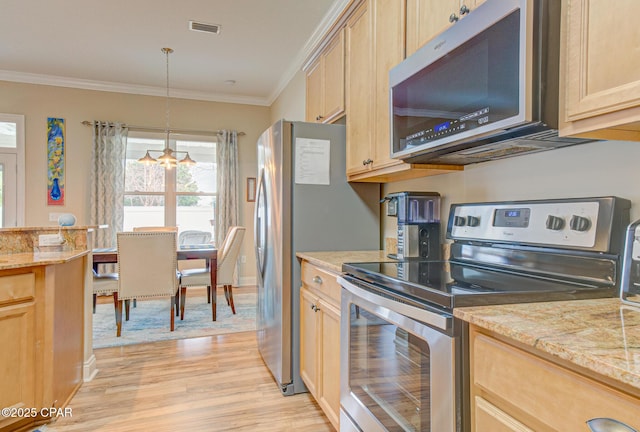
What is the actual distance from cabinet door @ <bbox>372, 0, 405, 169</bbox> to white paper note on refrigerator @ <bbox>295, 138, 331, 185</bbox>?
42 cm

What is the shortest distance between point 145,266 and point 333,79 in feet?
7.83

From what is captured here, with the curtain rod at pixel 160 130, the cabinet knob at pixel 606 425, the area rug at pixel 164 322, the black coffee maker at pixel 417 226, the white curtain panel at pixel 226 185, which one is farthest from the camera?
the white curtain panel at pixel 226 185

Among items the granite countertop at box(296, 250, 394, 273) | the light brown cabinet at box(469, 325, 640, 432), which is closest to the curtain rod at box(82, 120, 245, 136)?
the granite countertop at box(296, 250, 394, 273)

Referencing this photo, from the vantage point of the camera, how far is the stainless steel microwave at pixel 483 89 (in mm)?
1079

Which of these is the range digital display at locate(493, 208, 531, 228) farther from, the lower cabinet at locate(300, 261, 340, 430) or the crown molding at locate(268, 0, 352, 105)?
the crown molding at locate(268, 0, 352, 105)

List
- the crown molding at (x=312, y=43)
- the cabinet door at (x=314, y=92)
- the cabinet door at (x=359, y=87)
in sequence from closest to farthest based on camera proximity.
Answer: the cabinet door at (x=359, y=87) < the cabinet door at (x=314, y=92) < the crown molding at (x=312, y=43)

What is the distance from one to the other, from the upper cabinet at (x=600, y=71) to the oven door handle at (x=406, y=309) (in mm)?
622

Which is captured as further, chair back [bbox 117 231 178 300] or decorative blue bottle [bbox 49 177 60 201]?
decorative blue bottle [bbox 49 177 60 201]

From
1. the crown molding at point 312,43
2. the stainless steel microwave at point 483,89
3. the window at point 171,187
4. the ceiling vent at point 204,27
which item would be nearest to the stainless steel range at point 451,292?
the stainless steel microwave at point 483,89

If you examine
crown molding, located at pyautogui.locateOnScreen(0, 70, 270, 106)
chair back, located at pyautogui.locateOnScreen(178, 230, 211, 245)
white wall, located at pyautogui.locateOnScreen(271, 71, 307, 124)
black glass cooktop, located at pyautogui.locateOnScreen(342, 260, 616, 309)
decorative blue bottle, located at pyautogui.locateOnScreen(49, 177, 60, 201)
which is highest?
crown molding, located at pyautogui.locateOnScreen(0, 70, 270, 106)

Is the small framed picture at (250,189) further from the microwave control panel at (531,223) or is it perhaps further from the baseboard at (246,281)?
the microwave control panel at (531,223)

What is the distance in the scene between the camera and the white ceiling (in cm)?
321

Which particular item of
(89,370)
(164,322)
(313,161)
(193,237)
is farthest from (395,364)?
(193,237)

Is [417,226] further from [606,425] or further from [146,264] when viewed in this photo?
[146,264]
